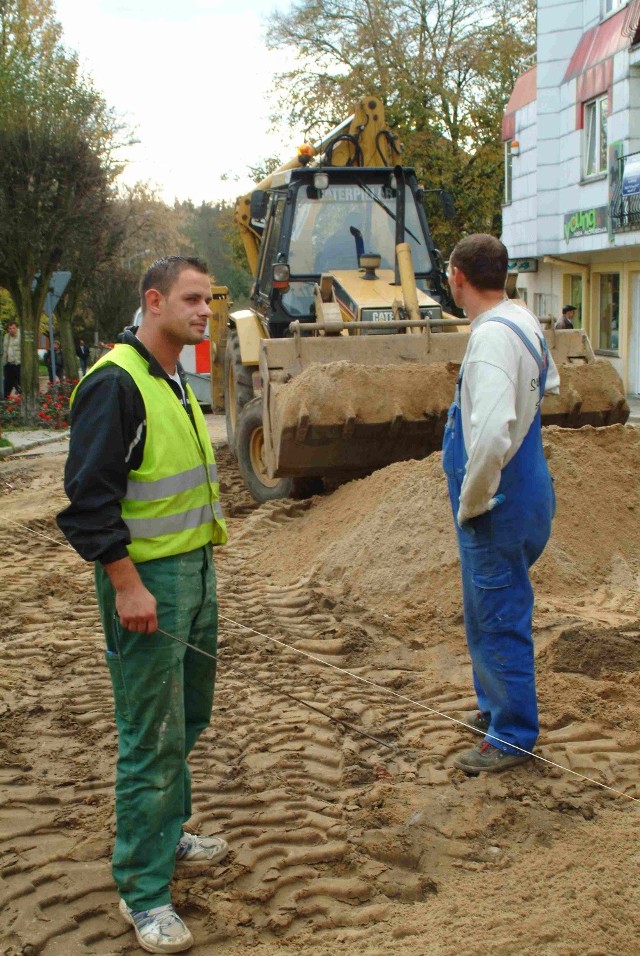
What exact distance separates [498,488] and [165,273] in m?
1.58

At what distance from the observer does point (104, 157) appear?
23297 millimetres

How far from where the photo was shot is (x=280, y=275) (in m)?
10.1

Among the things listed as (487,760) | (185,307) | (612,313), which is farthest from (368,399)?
(612,313)

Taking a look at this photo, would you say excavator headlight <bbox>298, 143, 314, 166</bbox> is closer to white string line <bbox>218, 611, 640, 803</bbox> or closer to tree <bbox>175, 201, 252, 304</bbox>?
white string line <bbox>218, 611, 640, 803</bbox>

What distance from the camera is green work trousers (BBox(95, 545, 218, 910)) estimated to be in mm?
3209

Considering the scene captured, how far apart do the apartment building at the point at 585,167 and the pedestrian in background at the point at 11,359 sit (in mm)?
12323

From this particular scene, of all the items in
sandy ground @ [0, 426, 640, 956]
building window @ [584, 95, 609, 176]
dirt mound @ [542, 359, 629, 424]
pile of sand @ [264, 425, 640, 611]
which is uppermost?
A: building window @ [584, 95, 609, 176]

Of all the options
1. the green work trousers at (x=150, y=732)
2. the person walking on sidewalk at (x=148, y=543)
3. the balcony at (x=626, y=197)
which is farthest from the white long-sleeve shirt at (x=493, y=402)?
the balcony at (x=626, y=197)

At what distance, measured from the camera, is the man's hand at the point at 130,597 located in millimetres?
3111

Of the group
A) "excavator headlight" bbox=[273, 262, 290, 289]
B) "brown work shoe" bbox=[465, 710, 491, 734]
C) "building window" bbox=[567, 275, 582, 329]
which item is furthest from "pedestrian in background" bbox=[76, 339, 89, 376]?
"brown work shoe" bbox=[465, 710, 491, 734]

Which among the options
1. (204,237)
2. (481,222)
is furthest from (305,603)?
(204,237)

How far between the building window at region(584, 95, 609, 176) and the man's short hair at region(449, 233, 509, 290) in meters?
20.6

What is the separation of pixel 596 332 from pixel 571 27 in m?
6.92

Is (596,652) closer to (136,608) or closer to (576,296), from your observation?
(136,608)
